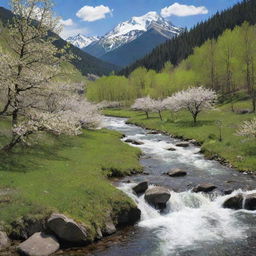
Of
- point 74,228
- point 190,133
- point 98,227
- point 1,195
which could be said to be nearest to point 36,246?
point 74,228

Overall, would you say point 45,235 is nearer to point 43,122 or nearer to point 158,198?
point 158,198

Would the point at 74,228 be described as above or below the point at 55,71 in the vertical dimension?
below

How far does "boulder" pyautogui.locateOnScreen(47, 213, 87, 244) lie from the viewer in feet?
65.0

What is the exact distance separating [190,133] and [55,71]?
30963 millimetres

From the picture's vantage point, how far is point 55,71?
Result: 33000mm

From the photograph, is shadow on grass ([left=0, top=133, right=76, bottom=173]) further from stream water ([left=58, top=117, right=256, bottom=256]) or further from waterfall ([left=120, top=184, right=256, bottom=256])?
waterfall ([left=120, top=184, right=256, bottom=256])

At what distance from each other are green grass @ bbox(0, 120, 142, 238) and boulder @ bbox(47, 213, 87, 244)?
87cm

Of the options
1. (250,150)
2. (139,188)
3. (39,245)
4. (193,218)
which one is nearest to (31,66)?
(139,188)

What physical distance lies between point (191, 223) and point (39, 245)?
10.3 m

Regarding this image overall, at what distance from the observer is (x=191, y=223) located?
22.9 meters

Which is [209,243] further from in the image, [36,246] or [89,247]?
[36,246]

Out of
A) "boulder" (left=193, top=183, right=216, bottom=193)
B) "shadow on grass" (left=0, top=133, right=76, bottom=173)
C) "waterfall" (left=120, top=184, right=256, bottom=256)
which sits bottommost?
"waterfall" (left=120, top=184, right=256, bottom=256)

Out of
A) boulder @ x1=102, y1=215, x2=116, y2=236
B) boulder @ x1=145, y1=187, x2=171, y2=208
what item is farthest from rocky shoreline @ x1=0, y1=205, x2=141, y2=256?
boulder @ x1=145, y1=187, x2=171, y2=208

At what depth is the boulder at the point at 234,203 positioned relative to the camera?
25781 mm
